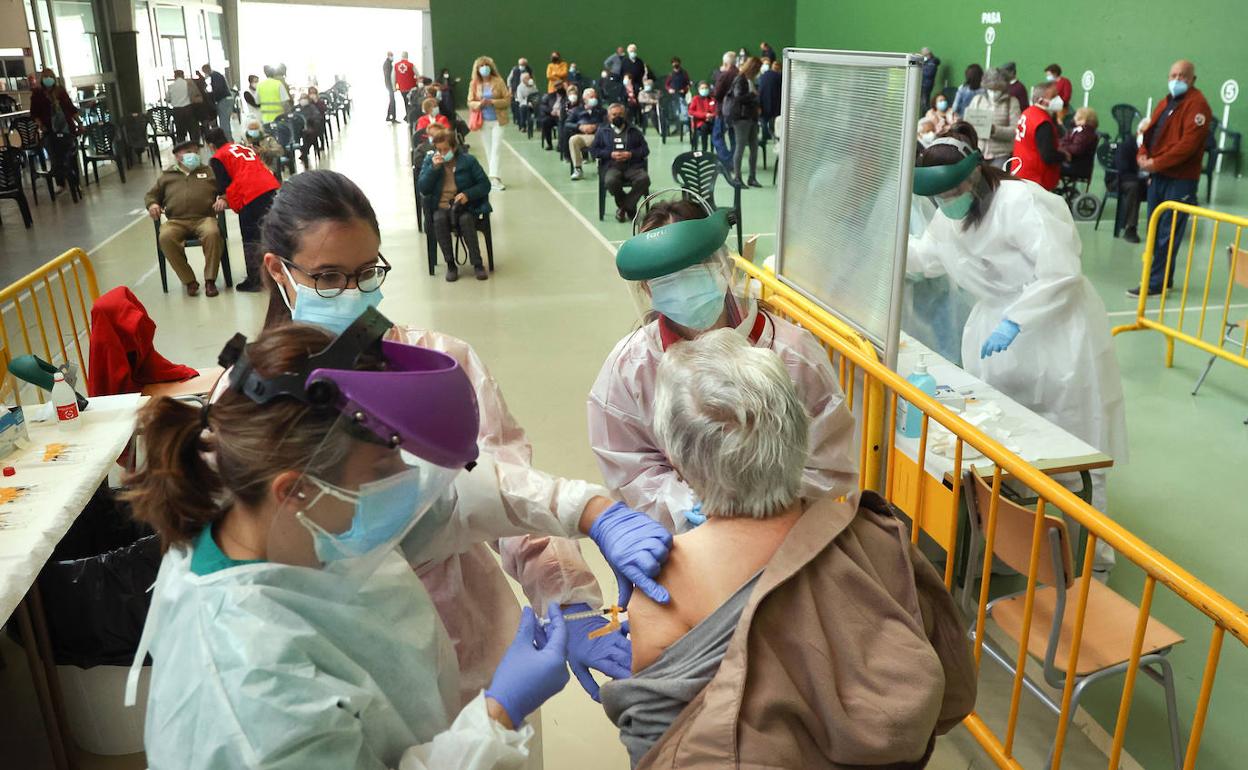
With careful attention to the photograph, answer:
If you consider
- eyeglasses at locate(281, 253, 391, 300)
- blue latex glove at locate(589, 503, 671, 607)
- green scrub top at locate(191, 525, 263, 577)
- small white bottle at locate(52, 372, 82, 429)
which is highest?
eyeglasses at locate(281, 253, 391, 300)

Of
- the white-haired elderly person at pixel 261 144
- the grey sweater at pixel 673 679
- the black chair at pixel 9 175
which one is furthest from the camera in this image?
the white-haired elderly person at pixel 261 144

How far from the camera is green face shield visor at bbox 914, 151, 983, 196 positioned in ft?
12.1

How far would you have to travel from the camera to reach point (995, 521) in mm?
2496

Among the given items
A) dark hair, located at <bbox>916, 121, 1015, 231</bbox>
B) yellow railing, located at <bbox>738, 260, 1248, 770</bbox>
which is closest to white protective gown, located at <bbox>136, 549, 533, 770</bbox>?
yellow railing, located at <bbox>738, 260, 1248, 770</bbox>

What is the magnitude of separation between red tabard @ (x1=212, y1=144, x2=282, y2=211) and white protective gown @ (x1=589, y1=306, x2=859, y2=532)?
603 cm

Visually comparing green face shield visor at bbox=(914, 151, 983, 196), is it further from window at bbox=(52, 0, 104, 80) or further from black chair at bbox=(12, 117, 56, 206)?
window at bbox=(52, 0, 104, 80)

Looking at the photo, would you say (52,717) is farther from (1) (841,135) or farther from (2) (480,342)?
(2) (480,342)

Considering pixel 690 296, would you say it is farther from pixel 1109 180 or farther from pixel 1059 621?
pixel 1109 180

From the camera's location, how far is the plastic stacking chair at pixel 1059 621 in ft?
7.69

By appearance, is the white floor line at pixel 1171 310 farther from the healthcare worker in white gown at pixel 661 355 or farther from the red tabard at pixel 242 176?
the red tabard at pixel 242 176

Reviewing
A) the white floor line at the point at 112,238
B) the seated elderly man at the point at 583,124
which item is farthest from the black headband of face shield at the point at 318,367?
the seated elderly man at the point at 583,124

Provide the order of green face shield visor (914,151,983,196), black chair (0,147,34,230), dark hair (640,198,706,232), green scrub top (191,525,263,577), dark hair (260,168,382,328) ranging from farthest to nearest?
black chair (0,147,34,230)
green face shield visor (914,151,983,196)
dark hair (640,198,706,232)
dark hair (260,168,382,328)
green scrub top (191,525,263,577)

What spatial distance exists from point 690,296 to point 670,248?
134mm

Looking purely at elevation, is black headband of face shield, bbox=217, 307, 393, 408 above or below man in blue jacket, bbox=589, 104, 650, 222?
above
